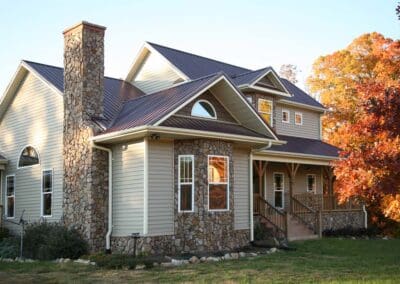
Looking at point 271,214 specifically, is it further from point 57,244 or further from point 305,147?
point 57,244

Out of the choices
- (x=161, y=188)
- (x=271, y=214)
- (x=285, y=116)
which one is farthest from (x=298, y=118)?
(x=161, y=188)

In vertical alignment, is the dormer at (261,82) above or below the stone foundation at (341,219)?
above

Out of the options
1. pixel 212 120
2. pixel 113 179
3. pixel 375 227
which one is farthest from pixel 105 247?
pixel 375 227

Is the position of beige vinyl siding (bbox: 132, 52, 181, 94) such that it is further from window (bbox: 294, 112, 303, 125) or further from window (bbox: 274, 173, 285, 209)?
window (bbox: 294, 112, 303, 125)

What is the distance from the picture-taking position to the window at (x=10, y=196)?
2100cm

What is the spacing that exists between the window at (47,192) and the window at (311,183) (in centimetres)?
1295

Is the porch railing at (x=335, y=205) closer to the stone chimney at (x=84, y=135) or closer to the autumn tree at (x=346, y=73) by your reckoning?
the autumn tree at (x=346, y=73)

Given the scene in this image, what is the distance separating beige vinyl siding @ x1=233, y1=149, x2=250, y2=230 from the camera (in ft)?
58.5

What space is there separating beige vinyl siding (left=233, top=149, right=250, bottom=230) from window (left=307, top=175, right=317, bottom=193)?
839 cm

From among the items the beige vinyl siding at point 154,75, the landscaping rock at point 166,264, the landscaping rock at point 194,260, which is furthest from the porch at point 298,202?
the landscaping rock at point 166,264

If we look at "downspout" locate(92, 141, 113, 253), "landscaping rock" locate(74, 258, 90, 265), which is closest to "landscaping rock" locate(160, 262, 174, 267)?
"landscaping rock" locate(74, 258, 90, 265)

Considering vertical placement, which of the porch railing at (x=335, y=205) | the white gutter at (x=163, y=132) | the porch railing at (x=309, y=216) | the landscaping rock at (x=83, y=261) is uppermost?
the white gutter at (x=163, y=132)

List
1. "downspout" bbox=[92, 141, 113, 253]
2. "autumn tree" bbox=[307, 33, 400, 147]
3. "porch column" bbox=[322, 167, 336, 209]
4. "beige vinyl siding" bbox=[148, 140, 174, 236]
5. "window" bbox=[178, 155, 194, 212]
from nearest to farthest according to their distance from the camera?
"beige vinyl siding" bbox=[148, 140, 174, 236] → "window" bbox=[178, 155, 194, 212] → "downspout" bbox=[92, 141, 113, 253] → "porch column" bbox=[322, 167, 336, 209] → "autumn tree" bbox=[307, 33, 400, 147]

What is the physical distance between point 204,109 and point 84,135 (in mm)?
3926
